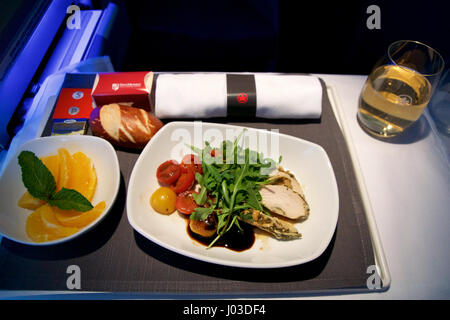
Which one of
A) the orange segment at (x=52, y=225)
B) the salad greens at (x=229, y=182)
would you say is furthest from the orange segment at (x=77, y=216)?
the salad greens at (x=229, y=182)

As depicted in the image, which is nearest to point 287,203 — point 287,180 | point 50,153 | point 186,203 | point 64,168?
point 287,180

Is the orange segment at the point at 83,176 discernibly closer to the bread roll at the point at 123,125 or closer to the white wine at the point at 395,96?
the bread roll at the point at 123,125

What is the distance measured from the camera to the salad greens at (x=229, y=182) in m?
1.04

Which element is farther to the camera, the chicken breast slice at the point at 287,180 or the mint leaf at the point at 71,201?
the chicken breast slice at the point at 287,180

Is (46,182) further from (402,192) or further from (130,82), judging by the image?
(402,192)

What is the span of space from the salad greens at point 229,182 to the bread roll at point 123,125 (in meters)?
0.22

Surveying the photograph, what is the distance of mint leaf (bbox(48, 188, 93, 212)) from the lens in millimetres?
989

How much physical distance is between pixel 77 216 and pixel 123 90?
22.6 inches

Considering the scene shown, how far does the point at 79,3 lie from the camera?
6.68 feet

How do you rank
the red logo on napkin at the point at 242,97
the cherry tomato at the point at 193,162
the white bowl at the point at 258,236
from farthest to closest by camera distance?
1. the red logo on napkin at the point at 242,97
2. the cherry tomato at the point at 193,162
3. the white bowl at the point at 258,236

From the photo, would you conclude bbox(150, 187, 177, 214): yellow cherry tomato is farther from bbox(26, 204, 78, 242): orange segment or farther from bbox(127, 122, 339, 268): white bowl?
bbox(26, 204, 78, 242): orange segment

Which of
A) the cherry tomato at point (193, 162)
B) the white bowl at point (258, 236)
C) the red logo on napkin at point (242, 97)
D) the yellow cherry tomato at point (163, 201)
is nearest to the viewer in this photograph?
the white bowl at point (258, 236)

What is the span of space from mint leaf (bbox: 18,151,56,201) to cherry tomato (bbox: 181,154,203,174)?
487 mm
